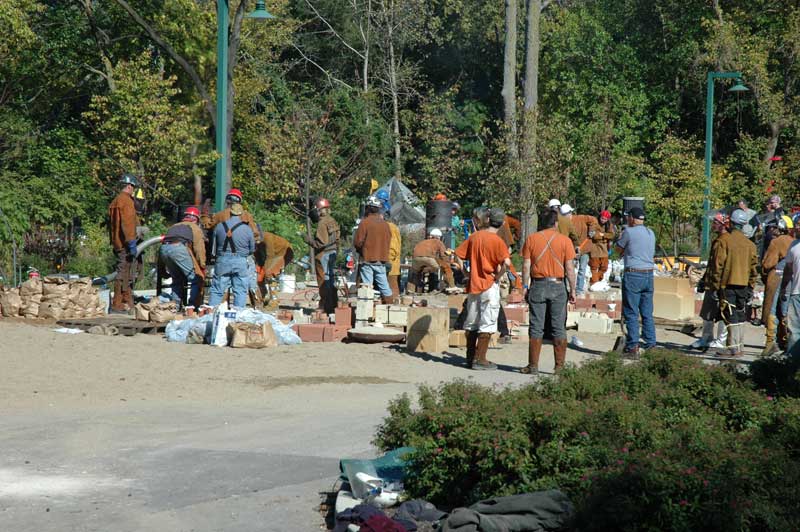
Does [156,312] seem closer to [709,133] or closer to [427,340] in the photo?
[427,340]

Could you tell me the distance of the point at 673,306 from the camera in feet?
61.6

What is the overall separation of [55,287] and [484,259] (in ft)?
22.6

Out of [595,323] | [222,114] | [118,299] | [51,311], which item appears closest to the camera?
[51,311]

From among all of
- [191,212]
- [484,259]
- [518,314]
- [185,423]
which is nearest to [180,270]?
[191,212]

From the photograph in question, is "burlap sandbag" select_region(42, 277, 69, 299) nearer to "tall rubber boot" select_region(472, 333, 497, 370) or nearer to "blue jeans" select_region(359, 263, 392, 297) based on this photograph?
"blue jeans" select_region(359, 263, 392, 297)

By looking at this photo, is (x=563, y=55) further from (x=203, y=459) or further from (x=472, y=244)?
(x=203, y=459)

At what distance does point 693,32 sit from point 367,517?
123 feet

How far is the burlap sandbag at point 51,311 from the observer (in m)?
16.4

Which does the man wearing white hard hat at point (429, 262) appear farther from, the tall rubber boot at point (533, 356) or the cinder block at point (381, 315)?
the tall rubber boot at point (533, 356)

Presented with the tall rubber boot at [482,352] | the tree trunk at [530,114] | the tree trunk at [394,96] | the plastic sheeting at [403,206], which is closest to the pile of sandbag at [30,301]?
the tall rubber boot at [482,352]

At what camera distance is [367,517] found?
6348 millimetres

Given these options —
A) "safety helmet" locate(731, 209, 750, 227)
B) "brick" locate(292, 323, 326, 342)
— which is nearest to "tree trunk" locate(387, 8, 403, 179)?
"brick" locate(292, 323, 326, 342)

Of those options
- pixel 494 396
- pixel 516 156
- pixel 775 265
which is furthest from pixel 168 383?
pixel 516 156

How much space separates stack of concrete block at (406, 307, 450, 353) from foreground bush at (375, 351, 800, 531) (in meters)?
5.61
